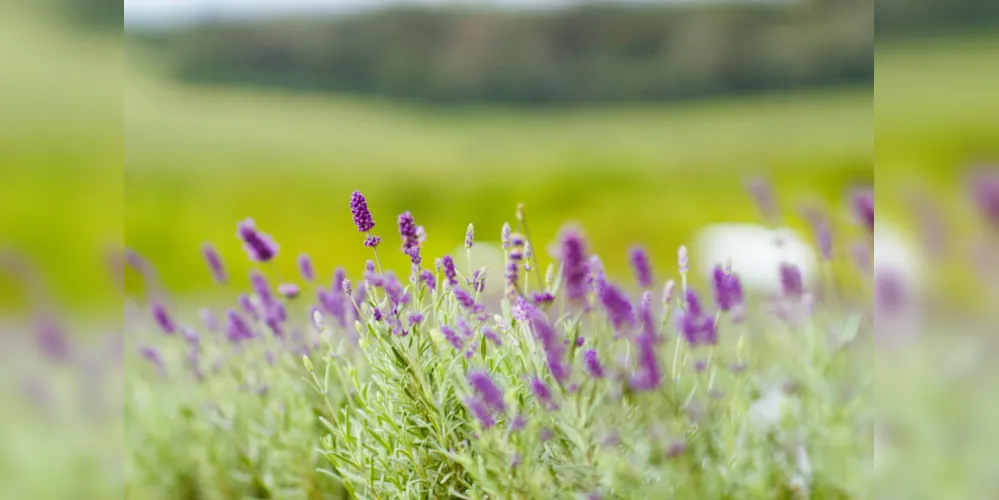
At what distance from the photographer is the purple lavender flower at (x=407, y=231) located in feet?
2.84

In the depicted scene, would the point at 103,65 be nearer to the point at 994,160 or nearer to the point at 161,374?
the point at 161,374

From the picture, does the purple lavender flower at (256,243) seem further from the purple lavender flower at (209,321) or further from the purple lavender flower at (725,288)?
the purple lavender flower at (725,288)

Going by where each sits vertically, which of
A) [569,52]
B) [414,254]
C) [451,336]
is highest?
[569,52]

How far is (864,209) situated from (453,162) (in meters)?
4.12

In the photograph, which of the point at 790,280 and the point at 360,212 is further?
the point at 790,280

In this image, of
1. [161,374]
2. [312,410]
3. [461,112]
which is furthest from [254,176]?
[312,410]

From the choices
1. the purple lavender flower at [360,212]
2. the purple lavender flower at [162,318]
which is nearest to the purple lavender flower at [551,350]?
the purple lavender flower at [360,212]

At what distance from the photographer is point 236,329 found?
1.28 meters

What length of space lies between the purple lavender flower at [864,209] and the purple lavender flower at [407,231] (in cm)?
67

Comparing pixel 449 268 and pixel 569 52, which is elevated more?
pixel 569 52

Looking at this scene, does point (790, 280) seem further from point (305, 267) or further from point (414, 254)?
point (305, 267)

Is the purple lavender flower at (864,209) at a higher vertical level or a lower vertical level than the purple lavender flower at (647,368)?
higher

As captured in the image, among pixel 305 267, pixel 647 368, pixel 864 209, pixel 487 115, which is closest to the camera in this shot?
pixel 647 368

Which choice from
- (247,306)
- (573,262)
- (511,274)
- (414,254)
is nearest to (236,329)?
(247,306)
